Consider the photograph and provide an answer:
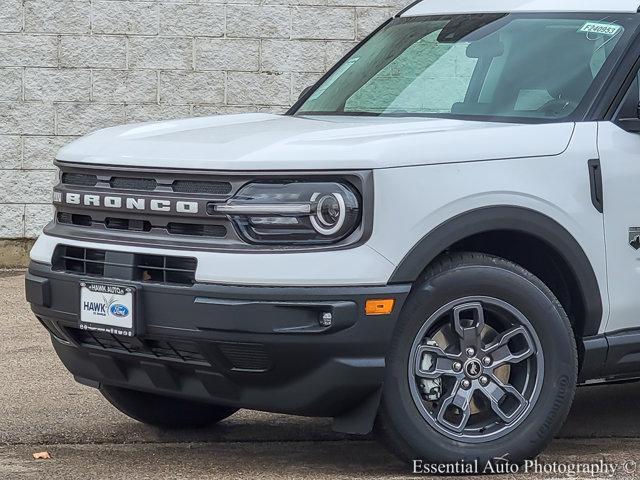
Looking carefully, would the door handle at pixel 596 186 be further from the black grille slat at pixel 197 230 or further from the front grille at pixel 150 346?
the front grille at pixel 150 346

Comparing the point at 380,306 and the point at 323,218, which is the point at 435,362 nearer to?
the point at 380,306

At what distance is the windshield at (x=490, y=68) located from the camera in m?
5.66

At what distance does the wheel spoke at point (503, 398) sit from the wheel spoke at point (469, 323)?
0.16m

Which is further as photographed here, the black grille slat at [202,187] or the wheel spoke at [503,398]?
the wheel spoke at [503,398]

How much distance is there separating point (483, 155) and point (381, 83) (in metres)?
1.33

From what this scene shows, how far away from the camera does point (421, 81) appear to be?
6.04 m

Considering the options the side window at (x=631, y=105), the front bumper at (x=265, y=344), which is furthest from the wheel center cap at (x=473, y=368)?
the side window at (x=631, y=105)

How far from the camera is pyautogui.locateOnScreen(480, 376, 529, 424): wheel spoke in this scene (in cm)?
518

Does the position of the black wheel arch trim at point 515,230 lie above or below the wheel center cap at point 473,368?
above

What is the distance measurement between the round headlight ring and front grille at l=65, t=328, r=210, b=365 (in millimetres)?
590

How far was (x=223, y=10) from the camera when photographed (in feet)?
35.2

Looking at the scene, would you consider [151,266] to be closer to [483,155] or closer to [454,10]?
[483,155]

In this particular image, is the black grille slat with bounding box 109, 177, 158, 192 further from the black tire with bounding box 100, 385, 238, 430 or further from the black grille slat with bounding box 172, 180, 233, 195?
the black tire with bounding box 100, 385, 238, 430

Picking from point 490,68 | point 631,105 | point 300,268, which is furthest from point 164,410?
point 631,105
